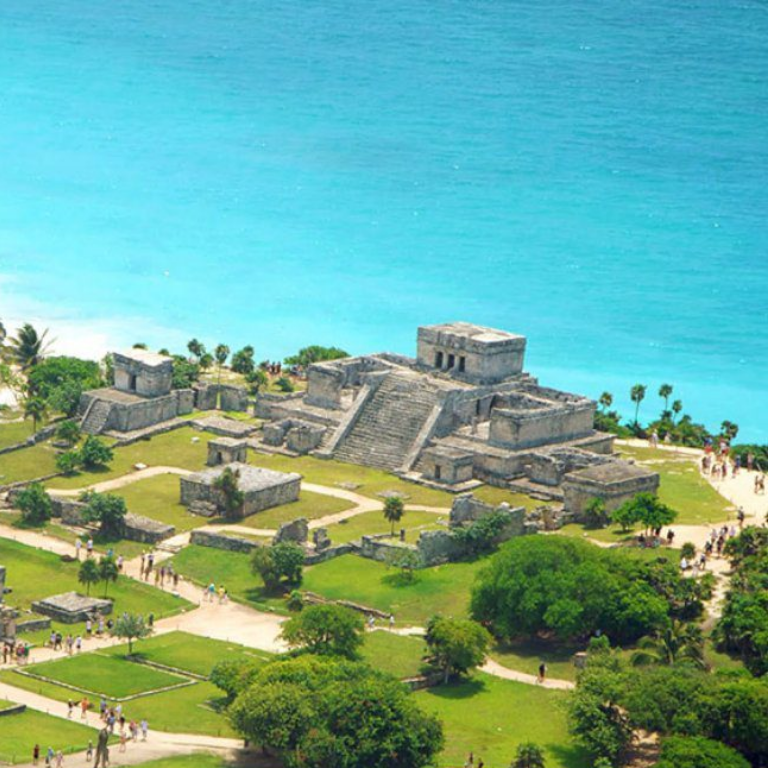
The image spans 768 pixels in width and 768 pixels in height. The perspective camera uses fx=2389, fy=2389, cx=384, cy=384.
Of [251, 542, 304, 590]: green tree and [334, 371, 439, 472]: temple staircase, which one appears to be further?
[334, 371, 439, 472]: temple staircase

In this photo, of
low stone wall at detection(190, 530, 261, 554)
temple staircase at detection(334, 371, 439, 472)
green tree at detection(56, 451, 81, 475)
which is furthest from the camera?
temple staircase at detection(334, 371, 439, 472)

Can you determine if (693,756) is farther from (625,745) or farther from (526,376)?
(526,376)

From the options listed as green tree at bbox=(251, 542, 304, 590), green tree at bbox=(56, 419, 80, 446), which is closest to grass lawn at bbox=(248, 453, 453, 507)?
green tree at bbox=(56, 419, 80, 446)

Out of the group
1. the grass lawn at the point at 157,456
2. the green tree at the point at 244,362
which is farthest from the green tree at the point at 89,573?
the green tree at the point at 244,362

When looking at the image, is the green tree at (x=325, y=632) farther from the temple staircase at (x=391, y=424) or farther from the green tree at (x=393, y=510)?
the temple staircase at (x=391, y=424)

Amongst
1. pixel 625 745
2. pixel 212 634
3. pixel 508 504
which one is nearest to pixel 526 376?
pixel 508 504

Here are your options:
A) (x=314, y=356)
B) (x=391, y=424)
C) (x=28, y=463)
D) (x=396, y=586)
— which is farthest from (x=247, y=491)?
(x=314, y=356)

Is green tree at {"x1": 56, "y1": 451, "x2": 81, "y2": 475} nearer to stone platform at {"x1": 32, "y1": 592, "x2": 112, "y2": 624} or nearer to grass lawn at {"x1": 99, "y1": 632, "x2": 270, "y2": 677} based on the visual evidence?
stone platform at {"x1": 32, "y1": 592, "x2": 112, "y2": 624}

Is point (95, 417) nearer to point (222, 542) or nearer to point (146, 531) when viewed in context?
point (146, 531)
